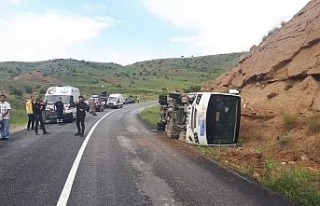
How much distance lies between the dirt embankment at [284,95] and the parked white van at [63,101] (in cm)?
929

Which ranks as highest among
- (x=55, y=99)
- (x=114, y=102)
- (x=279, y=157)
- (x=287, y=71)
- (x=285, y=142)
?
(x=287, y=71)

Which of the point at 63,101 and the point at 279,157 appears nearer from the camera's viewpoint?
the point at 279,157

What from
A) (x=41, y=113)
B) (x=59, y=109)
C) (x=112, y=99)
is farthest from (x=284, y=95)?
(x=112, y=99)

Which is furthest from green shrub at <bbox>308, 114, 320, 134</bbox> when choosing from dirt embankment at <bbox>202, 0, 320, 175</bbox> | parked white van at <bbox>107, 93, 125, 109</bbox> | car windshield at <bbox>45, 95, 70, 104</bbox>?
parked white van at <bbox>107, 93, 125, 109</bbox>

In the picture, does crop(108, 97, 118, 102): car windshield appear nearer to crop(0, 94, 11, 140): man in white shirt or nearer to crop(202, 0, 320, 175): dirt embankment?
crop(202, 0, 320, 175): dirt embankment

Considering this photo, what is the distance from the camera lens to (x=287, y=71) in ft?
71.4

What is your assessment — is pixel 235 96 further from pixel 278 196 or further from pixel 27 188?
pixel 27 188

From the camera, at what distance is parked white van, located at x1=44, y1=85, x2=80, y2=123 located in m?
28.4

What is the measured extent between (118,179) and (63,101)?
69.5 feet

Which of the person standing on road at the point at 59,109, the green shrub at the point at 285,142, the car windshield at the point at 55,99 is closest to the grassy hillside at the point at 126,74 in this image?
the car windshield at the point at 55,99

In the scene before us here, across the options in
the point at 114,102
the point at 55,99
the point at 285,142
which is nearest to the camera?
the point at 285,142

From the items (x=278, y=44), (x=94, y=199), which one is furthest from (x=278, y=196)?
(x=278, y=44)

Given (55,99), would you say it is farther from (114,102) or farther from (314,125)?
(114,102)

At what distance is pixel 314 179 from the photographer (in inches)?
427
